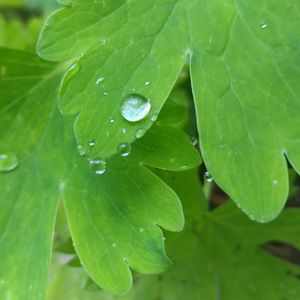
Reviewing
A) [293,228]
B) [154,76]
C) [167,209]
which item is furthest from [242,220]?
[154,76]

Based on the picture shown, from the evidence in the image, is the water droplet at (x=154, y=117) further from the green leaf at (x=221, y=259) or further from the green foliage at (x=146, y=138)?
the green leaf at (x=221, y=259)

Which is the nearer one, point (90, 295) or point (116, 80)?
point (116, 80)

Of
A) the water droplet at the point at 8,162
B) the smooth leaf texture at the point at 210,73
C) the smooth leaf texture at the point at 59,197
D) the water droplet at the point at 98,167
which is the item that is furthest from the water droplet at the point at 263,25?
the water droplet at the point at 8,162

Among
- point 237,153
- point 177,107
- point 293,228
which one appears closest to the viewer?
point 237,153

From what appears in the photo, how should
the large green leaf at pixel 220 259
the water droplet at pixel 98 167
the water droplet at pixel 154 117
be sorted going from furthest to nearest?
the large green leaf at pixel 220 259 → the water droplet at pixel 98 167 → the water droplet at pixel 154 117

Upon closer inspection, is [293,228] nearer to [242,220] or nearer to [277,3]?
[242,220]

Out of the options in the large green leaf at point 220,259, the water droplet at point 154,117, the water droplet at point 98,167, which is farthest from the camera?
the large green leaf at point 220,259

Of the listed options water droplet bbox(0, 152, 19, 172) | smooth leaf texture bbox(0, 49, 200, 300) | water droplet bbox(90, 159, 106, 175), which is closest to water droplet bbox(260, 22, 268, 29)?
smooth leaf texture bbox(0, 49, 200, 300)
